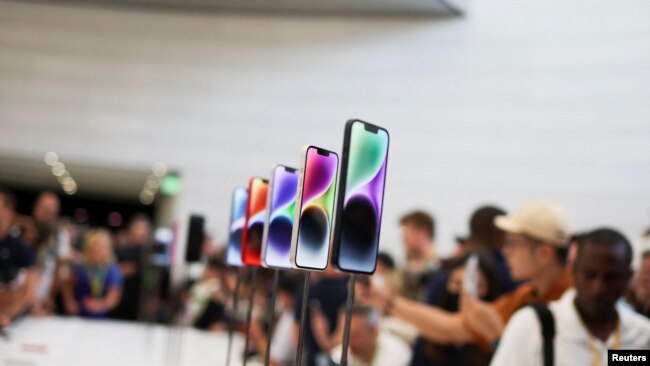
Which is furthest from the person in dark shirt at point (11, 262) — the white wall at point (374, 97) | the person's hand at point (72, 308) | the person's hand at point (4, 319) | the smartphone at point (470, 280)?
the white wall at point (374, 97)

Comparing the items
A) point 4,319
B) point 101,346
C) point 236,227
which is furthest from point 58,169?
point 236,227

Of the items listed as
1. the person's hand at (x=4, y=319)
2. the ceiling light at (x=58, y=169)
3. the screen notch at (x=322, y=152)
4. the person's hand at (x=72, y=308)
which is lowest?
the person's hand at (x=72, y=308)

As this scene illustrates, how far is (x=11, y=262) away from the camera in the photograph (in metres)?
6.75

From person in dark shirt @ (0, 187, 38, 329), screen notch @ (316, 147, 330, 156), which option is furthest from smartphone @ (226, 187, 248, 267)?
person in dark shirt @ (0, 187, 38, 329)

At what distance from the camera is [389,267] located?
636cm

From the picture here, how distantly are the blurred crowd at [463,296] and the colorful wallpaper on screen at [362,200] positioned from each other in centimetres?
74

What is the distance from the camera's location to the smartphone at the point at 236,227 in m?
4.25

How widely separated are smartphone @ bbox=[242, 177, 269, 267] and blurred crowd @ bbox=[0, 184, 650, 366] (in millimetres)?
162

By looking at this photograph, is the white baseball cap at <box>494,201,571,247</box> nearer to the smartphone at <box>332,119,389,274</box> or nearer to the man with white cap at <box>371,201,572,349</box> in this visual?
the man with white cap at <box>371,201,572,349</box>

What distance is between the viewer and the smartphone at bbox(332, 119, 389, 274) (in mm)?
2461

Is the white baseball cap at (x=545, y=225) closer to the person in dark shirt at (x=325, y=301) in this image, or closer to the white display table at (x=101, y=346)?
the person in dark shirt at (x=325, y=301)

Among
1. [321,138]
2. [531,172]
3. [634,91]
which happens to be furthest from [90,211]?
[634,91]

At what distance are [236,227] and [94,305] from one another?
6990 millimetres

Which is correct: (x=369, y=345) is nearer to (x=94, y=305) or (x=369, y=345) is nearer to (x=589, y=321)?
(x=589, y=321)
